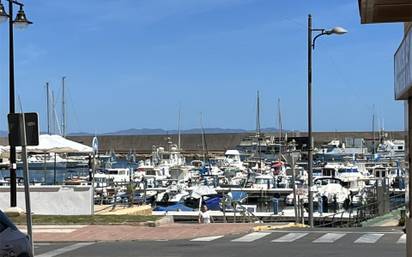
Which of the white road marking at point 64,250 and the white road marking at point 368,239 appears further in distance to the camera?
the white road marking at point 368,239

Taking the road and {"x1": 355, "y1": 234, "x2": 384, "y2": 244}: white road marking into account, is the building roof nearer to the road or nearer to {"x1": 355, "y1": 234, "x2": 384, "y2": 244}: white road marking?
the road

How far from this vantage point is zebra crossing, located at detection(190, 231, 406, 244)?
19062mm

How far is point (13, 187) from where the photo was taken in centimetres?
A: 2336

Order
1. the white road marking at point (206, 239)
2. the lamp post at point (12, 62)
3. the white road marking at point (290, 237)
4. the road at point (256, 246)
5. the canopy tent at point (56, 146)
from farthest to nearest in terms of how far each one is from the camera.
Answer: the canopy tent at point (56, 146), the lamp post at point (12, 62), the white road marking at point (206, 239), the white road marking at point (290, 237), the road at point (256, 246)

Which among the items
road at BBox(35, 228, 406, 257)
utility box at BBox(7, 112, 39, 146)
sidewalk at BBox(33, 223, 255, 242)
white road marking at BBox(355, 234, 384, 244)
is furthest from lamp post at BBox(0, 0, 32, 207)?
white road marking at BBox(355, 234, 384, 244)

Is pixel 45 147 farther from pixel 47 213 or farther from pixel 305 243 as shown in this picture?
pixel 305 243

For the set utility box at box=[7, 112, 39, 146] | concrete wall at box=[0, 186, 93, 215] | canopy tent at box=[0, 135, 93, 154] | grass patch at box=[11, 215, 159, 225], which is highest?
utility box at box=[7, 112, 39, 146]

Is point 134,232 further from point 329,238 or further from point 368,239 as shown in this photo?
point 368,239

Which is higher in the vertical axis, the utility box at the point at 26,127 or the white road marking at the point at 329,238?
the utility box at the point at 26,127

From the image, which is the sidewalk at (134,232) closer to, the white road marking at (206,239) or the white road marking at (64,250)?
the white road marking at (206,239)

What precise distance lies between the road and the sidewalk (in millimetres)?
740

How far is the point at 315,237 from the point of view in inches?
788

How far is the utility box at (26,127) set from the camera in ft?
45.2

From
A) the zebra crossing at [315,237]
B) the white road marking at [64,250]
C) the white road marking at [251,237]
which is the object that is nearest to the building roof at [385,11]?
the white road marking at [64,250]
